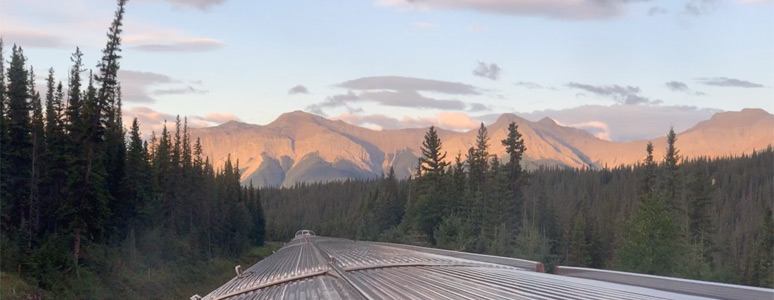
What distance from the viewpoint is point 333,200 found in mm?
193000

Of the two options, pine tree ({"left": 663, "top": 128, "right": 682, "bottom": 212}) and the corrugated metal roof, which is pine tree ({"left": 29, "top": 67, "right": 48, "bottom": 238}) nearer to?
the corrugated metal roof

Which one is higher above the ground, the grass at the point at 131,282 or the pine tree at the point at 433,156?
the pine tree at the point at 433,156

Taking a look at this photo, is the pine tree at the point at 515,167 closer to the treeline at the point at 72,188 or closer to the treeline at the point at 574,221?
the treeline at the point at 574,221

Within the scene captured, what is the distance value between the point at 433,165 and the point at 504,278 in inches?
2605

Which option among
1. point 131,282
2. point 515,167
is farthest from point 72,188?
point 515,167

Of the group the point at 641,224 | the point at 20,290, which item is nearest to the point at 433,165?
the point at 641,224

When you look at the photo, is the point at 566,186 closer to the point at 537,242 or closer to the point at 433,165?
the point at 433,165

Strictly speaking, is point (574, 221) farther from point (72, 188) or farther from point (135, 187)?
point (72, 188)

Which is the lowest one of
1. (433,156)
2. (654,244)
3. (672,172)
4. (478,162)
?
(654,244)

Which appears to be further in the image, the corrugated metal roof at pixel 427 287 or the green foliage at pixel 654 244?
the green foliage at pixel 654 244

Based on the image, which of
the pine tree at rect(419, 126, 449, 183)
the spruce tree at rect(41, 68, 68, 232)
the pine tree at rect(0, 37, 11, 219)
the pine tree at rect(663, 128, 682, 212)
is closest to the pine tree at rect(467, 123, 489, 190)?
the pine tree at rect(419, 126, 449, 183)

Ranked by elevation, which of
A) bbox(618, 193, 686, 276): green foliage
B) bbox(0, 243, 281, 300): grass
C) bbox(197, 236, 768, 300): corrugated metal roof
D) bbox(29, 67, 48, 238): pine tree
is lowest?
bbox(0, 243, 281, 300): grass

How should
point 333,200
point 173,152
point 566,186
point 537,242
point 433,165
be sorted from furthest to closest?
1. point 333,200
2. point 566,186
3. point 433,165
4. point 173,152
5. point 537,242

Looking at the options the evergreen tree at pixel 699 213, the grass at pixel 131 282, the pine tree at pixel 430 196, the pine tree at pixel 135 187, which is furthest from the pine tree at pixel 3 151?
the evergreen tree at pixel 699 213
